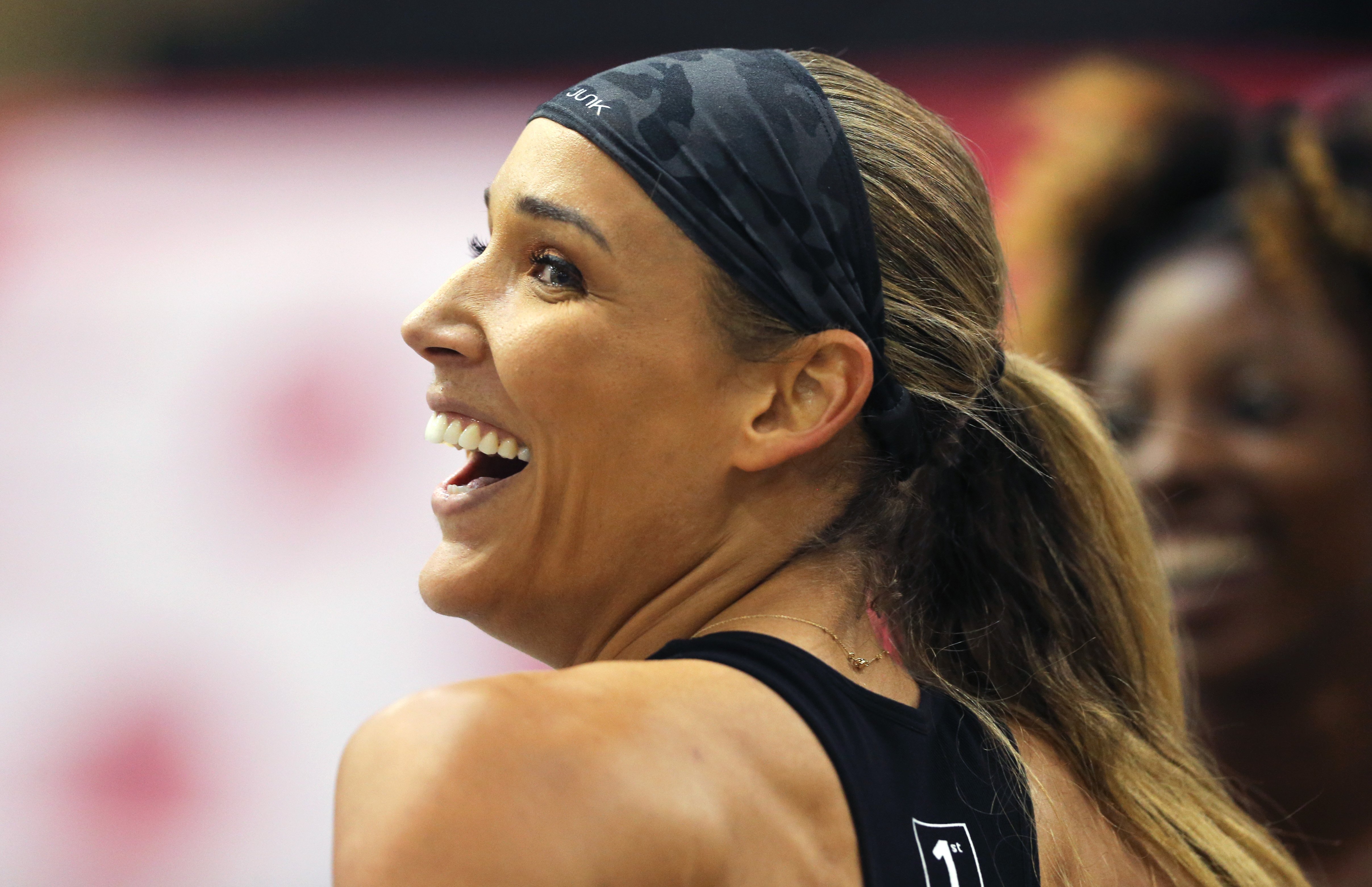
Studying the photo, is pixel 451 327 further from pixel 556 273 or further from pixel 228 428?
pixel 228 428

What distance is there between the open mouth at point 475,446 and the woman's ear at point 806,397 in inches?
7.0

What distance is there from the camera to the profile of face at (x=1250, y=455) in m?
1.91

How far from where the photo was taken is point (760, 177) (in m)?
0.93

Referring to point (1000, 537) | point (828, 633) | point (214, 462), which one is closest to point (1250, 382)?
point (1000, 537)

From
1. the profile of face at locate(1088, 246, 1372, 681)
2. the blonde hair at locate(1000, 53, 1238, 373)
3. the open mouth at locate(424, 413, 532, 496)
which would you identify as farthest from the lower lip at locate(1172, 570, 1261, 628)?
the open mouth at locate(424, 413, 532, 496)

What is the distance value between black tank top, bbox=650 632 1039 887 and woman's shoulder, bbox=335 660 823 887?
10cm

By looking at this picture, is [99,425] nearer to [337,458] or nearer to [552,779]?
[337,458]

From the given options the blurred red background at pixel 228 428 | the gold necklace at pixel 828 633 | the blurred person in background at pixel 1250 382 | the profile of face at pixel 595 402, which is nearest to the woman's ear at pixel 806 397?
the profile of face at pixel 595 402

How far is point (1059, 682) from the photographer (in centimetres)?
109

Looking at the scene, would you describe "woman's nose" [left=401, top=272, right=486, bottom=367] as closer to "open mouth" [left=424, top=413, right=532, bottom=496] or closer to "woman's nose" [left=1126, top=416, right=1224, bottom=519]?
"open mouth" [left=424, top=413, right=532, bottom=496]

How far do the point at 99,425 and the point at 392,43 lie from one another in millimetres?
846

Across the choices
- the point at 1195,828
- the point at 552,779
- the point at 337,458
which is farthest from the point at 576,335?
the point at 337,458

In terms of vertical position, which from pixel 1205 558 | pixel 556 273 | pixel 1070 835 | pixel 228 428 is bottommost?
pixel 1070 835

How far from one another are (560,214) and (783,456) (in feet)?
0.79
